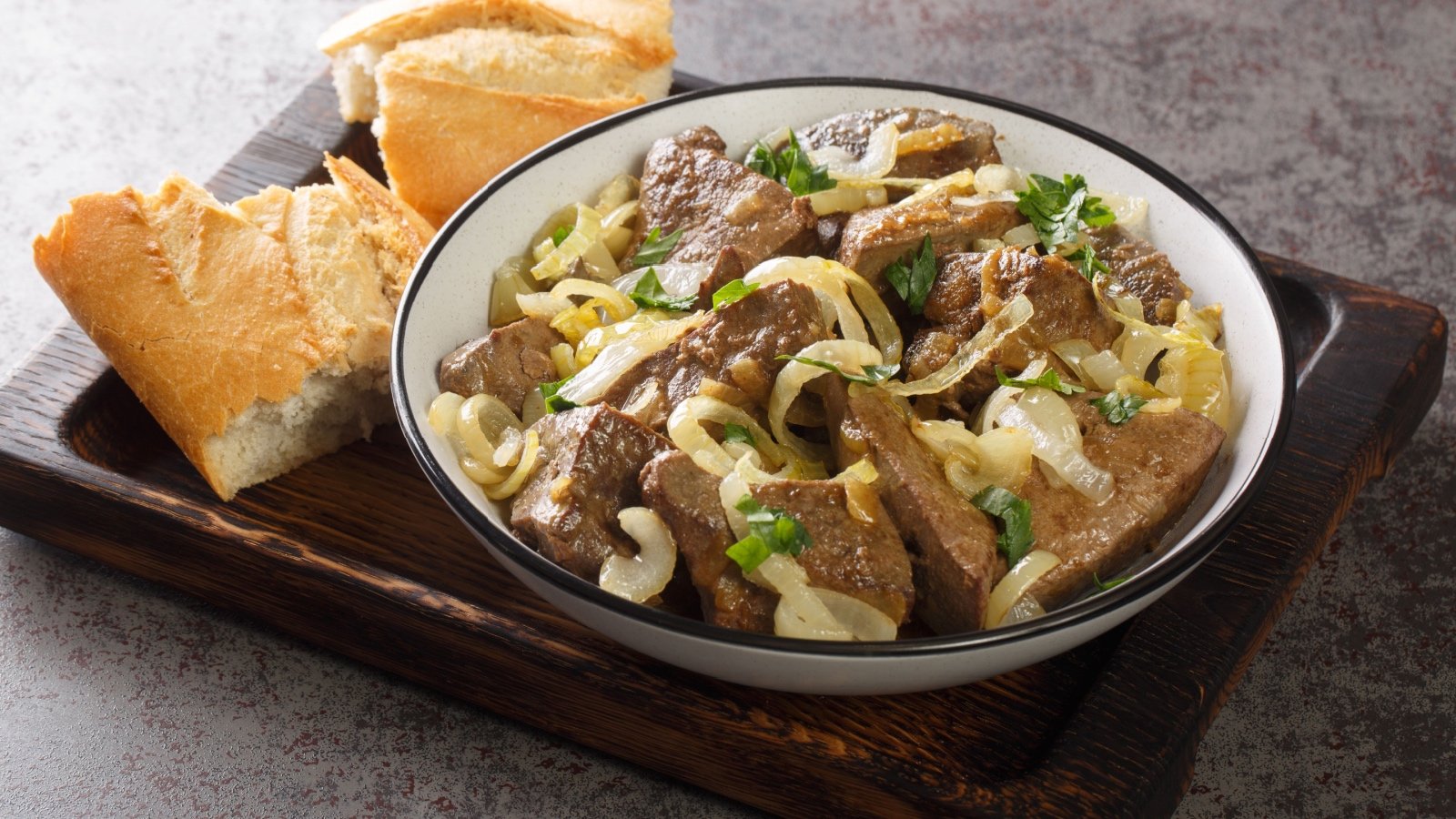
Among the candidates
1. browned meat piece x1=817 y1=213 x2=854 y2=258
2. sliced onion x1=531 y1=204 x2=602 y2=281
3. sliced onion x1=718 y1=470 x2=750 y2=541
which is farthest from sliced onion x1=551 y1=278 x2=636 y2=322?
sliced onion x1=718 y1=470 x2=750 y2=541

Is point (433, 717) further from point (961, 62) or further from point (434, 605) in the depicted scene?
point (961, 62)

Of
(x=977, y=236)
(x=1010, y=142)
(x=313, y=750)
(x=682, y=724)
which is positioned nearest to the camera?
(x=682, y=724)

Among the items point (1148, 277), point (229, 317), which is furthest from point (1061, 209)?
point (229, 317)

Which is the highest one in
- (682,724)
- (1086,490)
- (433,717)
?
(1086,490)

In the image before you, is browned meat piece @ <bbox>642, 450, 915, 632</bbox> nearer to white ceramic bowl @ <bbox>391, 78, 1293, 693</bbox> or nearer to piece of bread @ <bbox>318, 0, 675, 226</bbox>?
white ceramic bowl @ <bbox>391, 78, 1293, 693</bbox>

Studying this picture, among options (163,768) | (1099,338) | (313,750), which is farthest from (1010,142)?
(163,768)

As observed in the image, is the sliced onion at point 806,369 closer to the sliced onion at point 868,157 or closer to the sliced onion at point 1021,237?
the sliced onion at point 1021,237

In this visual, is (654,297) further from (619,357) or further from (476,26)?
(476,26)
